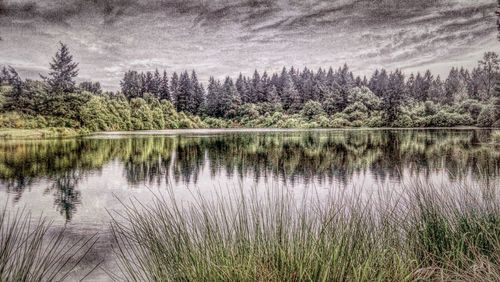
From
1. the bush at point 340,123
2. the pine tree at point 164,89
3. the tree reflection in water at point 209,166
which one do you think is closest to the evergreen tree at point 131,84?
the pine tree at point 164,89

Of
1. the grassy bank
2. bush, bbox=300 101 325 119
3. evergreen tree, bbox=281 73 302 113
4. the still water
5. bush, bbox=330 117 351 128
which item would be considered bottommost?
the still water

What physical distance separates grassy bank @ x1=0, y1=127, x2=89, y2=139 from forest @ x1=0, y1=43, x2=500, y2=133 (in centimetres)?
50

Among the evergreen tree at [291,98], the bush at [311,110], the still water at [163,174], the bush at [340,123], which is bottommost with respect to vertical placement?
the still water at [163,174]

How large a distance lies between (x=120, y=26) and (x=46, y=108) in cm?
6163

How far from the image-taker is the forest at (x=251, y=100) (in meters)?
43.8

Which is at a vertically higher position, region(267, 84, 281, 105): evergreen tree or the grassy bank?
region(267, 84, 281, 105): evergreen tree

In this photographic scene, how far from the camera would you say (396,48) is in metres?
94.6

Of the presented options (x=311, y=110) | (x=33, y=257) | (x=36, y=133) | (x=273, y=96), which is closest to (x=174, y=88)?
(x=273, y=96)

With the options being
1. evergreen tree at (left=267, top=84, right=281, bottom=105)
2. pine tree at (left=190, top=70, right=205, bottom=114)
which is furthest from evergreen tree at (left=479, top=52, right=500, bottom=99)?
pine tree at (left=190, top=70, right=205, bottom=114)

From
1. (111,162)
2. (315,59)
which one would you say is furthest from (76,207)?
(315,59)

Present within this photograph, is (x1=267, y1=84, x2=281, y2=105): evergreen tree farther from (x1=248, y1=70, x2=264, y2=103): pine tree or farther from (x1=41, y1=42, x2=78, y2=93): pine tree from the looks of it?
(x1=41, y1=42, x2=78, y2=93): pine tree

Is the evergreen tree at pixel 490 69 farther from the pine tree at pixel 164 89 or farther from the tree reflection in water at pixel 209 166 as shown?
the pine tree at pixel 164 89

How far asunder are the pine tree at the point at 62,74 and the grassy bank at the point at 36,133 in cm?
718

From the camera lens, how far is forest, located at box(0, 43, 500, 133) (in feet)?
144
